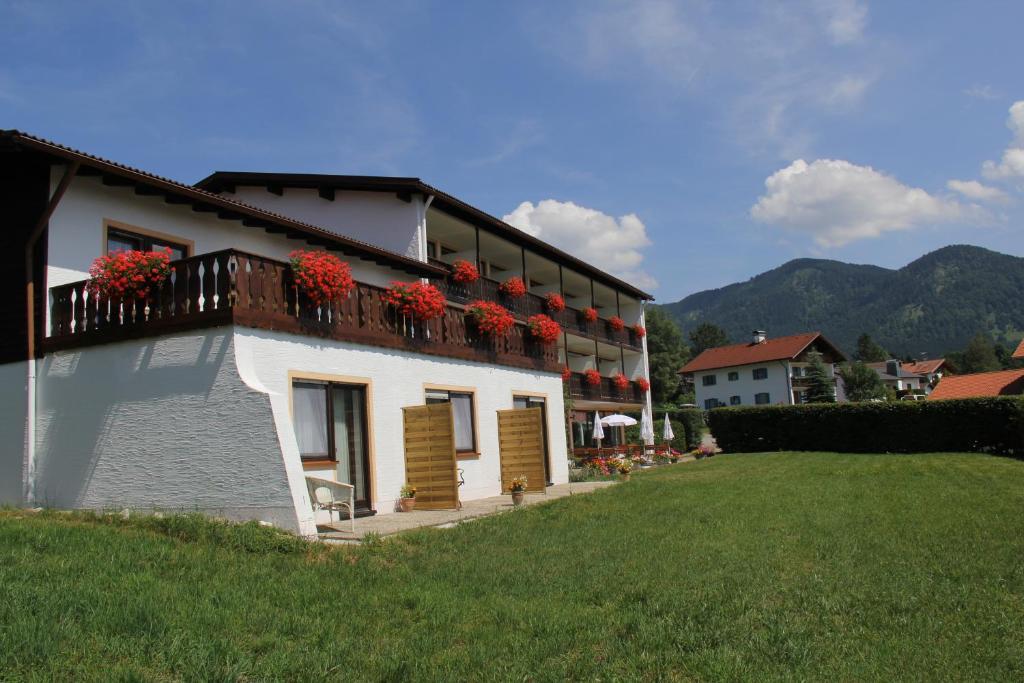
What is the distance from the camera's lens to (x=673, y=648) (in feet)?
17.8

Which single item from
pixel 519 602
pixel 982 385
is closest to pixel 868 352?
pixel 982 385

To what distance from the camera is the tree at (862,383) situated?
70.6 metres

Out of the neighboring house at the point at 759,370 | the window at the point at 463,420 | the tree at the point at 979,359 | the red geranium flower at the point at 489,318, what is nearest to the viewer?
the window at the point at 463,420

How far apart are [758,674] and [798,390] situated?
6875 centimetres

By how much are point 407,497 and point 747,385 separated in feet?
205

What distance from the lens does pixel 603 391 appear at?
3688 centimetres

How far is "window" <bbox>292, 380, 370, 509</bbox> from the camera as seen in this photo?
12141 millimetres

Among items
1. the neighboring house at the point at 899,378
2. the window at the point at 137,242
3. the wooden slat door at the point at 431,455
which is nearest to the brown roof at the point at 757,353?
the neighboring house at the point at 899,378

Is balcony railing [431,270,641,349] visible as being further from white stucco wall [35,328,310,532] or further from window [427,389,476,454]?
white stucco wall [35,328,310,532]

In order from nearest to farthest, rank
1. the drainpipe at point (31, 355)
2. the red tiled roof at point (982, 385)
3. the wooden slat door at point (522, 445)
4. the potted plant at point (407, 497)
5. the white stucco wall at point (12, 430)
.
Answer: the drainpipe at point (31, 355) → the white stucco wall at point (12, 430) → the potted plant at point (407, 497) → the wooden slat door at point (522, 445) → the red tiled roof at point (982, 385)

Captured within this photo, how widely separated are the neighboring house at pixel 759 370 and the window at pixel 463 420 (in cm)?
5355

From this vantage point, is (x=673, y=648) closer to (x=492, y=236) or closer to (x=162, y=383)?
(x=162, y=383)

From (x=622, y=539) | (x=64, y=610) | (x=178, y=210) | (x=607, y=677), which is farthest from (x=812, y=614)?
(x=178, y=210)

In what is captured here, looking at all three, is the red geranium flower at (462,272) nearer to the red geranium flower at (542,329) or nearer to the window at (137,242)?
the red geranium flower at (542,329)
